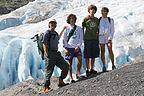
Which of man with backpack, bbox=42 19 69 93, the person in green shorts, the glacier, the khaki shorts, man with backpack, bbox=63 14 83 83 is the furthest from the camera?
the glacier

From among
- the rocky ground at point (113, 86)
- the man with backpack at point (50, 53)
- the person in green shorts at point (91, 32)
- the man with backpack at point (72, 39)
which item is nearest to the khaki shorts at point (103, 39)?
the person in green shorts at point (91, 32)

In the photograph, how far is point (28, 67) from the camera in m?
10.6

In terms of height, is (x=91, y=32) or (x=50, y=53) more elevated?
(x=91, y=32)

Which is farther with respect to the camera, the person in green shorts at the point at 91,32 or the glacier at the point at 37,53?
the glacier at the point at 37,53

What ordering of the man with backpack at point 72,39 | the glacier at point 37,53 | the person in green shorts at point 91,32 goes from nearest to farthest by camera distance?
the man with backpack at point 72,39 < the person in green shorts at point 91,32 < the glacier at point 37,53

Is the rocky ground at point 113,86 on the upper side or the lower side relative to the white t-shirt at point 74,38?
lower

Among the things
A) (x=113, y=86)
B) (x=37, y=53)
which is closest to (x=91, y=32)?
(x=113, y=86)

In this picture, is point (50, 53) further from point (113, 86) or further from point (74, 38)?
point (113, 86)

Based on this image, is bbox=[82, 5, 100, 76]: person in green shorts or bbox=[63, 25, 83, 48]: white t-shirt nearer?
bbox=[63, 25, 83, 48]: white t-shirt

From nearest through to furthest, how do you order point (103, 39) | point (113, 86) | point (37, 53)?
point (113, 86) → point (103, 39) → point (37, 53)

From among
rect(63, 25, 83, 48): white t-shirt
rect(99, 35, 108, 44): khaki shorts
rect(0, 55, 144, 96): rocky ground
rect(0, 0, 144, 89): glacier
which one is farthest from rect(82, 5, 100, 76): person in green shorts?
rect(0, 0, 144, 89): glacier

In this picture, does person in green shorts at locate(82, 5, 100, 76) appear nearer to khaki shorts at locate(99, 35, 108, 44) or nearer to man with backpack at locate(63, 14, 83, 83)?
khaki shorts at locate(99, 35, 108, 44)

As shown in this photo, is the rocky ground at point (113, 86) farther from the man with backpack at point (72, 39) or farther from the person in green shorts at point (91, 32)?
the person in green shorts at point (91, 32)

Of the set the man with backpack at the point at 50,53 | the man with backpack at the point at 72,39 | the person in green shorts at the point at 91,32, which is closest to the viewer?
the man with backpack at the point at 50,53
